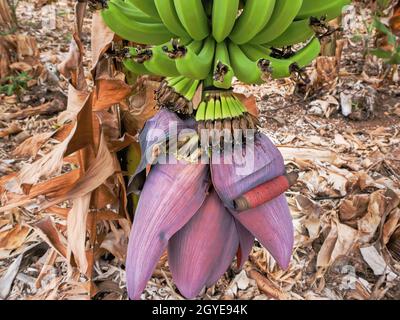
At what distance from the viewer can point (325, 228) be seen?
1.10 metres

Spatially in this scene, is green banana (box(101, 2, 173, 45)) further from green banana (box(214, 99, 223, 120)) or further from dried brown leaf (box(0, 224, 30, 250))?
dried brown leaf (box(0, 224, 30, 250))

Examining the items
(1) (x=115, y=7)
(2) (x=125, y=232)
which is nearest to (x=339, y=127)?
(2) (x=125, y=232)

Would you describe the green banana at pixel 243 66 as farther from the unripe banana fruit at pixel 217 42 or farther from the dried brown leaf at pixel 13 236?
the dried brown leaf at pixel 13 236

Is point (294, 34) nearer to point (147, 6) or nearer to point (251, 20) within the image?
point (251, 20)

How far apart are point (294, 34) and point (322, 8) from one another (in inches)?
1.8

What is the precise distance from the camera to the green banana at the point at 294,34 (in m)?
0.51

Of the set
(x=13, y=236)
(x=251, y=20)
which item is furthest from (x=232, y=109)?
(x=13, y=236)

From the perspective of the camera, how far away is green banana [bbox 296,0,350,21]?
0.50 metres

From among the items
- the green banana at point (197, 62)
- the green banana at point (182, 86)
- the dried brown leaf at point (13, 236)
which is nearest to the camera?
the green banana at point (197, 62)

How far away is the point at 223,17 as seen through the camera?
462mm

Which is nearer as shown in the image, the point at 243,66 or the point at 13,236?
the point at 243,66

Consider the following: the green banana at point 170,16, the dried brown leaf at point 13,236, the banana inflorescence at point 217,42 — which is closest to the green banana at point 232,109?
the banana inflorescence at point 217,42

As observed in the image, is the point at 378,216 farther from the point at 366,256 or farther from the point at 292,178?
the point at 292,178

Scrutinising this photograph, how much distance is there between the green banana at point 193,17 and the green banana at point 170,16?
14 millimetres
